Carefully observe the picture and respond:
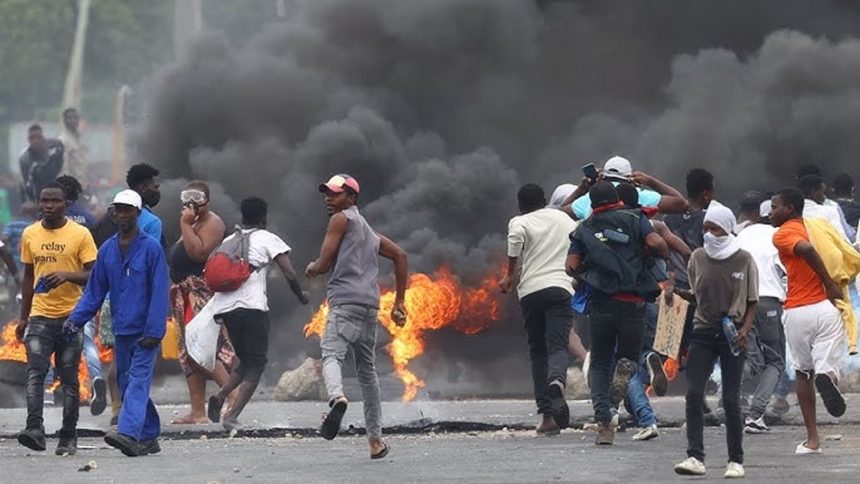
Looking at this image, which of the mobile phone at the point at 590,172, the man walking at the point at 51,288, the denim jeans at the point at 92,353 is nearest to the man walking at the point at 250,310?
the denim jeans at the point at 92,353

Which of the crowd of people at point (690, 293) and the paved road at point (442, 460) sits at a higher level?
the crowd of people at point (690, 293)

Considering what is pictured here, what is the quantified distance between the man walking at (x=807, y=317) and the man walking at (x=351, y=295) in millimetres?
2187

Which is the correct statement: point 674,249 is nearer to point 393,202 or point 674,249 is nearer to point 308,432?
point 308,432

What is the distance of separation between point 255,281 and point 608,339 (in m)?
2.93

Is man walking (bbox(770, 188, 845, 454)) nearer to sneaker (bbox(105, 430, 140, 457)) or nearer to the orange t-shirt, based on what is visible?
the orange t-shirt

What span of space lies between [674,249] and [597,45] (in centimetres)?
1150

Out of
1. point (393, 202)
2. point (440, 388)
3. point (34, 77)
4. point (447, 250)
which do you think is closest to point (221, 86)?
point (393, 202)

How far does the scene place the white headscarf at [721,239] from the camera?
9977mm

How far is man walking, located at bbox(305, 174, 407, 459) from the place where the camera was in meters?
11.1

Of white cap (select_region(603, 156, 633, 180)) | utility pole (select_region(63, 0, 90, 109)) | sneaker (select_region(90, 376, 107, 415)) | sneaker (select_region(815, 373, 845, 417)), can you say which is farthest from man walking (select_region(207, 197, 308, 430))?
utility pole (select_region(63, 0, 90, 109))

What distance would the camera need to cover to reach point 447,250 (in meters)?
18.9

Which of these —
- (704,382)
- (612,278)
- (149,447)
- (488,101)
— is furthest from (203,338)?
(488,101)

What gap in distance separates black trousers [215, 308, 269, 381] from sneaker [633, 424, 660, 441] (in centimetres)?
274

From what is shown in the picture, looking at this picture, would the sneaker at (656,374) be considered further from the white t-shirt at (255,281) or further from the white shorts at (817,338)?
the white t-shirt at (255,281)
